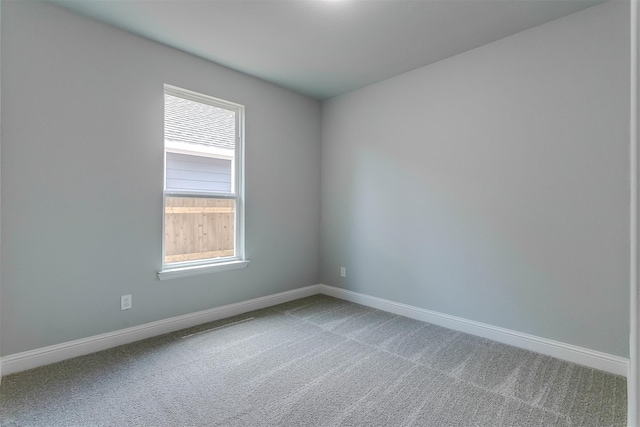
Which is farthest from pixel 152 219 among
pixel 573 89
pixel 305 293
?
pixel 573 89

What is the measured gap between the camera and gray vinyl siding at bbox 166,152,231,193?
10.2ft

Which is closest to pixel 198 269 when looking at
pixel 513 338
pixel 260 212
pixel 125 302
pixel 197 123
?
pixel 125 302

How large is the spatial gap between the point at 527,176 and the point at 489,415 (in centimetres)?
186

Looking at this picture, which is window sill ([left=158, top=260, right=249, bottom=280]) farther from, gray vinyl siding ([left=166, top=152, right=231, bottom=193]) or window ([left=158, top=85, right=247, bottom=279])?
gray vinyl siding ([left=166, top=152, right=231, bottom=193])

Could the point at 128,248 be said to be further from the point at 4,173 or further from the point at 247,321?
the point at 247,321

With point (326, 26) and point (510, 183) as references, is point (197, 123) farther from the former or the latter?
point (510, 183)

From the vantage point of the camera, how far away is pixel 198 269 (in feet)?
10.4

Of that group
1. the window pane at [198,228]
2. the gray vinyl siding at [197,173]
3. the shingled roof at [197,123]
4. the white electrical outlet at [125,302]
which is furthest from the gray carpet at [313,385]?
the shingled roof at [197,123]

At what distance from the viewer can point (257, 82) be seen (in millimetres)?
3672

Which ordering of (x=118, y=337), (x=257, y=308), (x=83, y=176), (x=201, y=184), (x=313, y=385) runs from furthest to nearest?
(x=257, y=308), (x=201, y=184), (x=118, y=337), (x=83, y=176), (x=313, y=385)

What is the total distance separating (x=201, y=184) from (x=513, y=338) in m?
3.24

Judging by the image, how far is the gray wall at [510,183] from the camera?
2336 millimetres

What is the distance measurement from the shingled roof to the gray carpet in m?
1.90

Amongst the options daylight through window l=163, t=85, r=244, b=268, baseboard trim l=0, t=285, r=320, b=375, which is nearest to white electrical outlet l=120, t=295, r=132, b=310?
baseboard trim l=0, t=285, r=320, b=375
